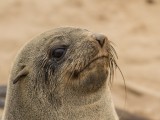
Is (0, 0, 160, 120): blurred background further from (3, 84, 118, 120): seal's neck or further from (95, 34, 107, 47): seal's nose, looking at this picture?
(95, 34, 107, 47): seal's nose

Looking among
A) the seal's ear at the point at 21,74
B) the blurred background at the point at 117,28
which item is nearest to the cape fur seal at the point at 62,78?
the seal's ear at the point at 21,74

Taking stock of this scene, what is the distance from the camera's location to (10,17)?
934 cm

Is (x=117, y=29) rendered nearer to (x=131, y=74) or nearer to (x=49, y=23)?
(x=49, y=23)

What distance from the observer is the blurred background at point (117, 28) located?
710 centimetres

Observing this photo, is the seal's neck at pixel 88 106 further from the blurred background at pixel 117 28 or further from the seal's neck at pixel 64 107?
the blurred background at pixel 117 28

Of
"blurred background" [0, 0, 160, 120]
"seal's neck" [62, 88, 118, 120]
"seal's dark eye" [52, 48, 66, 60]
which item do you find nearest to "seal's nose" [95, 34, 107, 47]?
"seal's dark eye" [52, 48, 66, 60]

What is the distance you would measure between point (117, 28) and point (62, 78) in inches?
210

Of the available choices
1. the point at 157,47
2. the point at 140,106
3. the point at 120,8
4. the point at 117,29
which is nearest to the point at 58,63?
the point at 140,106

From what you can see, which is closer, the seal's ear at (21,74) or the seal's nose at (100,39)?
the seal's nose at (100,39)

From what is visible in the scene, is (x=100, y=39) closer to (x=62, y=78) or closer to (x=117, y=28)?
(x=62, y=78)

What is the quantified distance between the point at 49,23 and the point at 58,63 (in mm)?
5335

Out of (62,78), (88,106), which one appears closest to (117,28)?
(88,106)

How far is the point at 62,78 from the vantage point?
12.7 ft

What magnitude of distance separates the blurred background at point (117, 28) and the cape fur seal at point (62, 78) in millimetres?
2698
